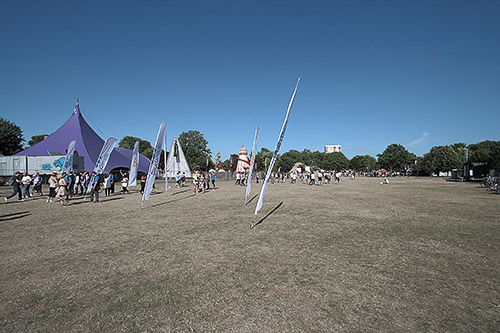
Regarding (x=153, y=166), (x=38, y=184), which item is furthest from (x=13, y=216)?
(x=38, y=184)

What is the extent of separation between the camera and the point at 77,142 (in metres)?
34.8

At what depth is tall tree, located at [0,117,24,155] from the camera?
45531 millimetres

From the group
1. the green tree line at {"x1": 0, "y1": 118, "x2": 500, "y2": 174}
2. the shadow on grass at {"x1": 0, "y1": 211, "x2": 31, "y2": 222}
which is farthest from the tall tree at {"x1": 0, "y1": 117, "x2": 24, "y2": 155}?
the shadow on grass at {"x1": 0, "y1": 211, "x2": 31, "y2": 222}

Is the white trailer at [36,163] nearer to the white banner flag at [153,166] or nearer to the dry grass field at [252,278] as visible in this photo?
the white banner flag at [153,166]

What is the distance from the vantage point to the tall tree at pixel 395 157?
97.4 metres

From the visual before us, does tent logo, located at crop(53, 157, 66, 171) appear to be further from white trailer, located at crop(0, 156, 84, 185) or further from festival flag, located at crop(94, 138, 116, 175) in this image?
festival flag, located at crop(94, 138, 116, 175)

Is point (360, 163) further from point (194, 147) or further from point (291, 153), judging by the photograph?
point (194, 147)

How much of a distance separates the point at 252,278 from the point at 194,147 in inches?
3218

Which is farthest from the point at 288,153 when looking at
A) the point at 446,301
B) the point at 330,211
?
the point at 446,301

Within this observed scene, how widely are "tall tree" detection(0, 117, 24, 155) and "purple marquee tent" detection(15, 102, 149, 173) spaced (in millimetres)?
16677

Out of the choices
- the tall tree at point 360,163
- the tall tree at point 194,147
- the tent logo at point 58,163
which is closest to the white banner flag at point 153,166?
the tent logo at point 58,163

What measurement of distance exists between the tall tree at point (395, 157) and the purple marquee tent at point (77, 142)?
98.4 m

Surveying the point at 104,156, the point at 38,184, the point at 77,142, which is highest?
the point at 77,142

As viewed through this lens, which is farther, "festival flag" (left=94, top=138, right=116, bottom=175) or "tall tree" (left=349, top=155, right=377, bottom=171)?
"tall tree" (left=349, top=155, right=377, bottom=171)
